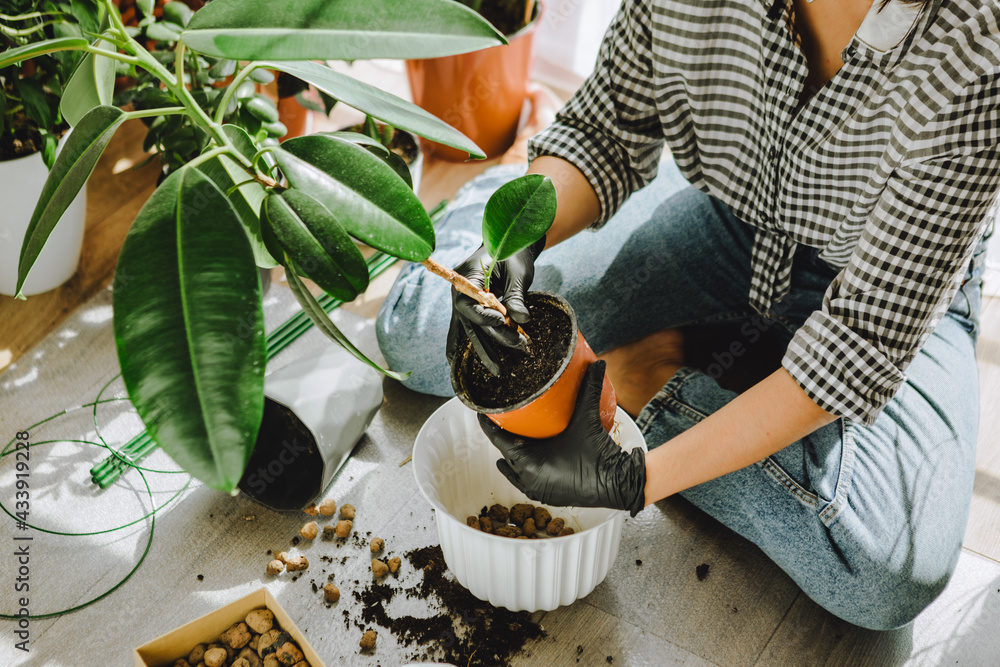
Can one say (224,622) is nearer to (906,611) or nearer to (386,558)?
(386,558)

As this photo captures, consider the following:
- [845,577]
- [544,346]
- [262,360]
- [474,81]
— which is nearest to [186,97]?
[262,360]

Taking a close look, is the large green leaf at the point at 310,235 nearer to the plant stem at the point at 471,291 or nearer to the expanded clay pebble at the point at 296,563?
the plant stem at the point at 471,291

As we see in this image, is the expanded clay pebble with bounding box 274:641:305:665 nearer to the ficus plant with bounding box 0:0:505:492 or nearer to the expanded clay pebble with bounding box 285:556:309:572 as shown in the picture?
the expanded clay pebble with bounding box 285:556:309:572

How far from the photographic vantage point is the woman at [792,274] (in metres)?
0.78

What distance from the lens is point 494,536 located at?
0.84 metres

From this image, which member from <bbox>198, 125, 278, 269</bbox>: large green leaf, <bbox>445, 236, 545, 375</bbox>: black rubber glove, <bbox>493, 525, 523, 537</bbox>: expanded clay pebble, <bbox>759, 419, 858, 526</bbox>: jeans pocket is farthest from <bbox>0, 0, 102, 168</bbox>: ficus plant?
<bbox>759, 419, 858, 526</bbox>: jeans pocket

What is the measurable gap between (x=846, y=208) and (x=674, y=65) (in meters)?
0.29

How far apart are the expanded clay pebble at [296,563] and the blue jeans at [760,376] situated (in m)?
0.33

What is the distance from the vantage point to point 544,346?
812 millimetres

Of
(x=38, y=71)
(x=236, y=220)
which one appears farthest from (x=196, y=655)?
(x=38, y=71)

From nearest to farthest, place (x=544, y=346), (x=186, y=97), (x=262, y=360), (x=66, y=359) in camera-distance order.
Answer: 1. (x=262, y=360)
2. (x=186, y=97)
3. (x=544, y=346)
4. (x=66, y=359)

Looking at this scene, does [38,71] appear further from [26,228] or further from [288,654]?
[288,654]

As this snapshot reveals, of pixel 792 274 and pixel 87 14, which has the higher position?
pixel 87 14

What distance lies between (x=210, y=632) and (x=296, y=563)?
0.17 m
